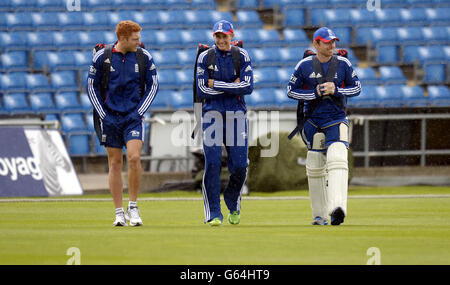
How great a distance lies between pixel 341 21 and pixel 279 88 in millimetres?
3408

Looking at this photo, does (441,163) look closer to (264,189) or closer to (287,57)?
(264,189)

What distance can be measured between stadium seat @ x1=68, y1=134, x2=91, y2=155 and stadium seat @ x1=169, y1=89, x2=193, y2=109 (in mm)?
2410

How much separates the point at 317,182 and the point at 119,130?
2.30 meters

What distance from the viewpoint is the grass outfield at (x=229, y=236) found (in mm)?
6801

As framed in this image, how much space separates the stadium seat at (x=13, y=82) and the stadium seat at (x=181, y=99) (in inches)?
147

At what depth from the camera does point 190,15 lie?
2509cm

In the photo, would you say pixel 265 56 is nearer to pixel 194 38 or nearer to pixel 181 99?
pixel 194 38

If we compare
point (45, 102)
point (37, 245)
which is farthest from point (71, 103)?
point (37, 245)

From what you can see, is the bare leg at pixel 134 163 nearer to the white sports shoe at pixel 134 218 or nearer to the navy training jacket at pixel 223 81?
the white sports shoe at pixel 134 218

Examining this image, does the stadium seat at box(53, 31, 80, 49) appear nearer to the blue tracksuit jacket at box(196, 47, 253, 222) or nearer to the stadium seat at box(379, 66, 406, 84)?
the stadium seat at box(379, 66, 406, 84)

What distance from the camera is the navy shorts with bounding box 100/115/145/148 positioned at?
984cm

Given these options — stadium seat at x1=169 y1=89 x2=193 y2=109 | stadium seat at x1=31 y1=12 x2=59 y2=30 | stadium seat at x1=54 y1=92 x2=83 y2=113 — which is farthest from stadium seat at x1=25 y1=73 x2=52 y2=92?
stadium seat at x1=169 y1=89 x2=193 y2=109

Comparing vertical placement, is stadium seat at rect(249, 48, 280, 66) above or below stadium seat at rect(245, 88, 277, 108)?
above

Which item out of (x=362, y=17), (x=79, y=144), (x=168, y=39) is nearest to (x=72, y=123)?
(x=79, y=144)
